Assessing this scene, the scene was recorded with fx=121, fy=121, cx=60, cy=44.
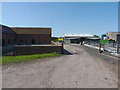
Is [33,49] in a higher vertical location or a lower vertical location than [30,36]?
lower

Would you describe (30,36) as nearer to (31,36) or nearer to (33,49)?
(31,36)

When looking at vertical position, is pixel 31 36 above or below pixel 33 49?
above

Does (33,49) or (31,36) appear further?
(31,36)

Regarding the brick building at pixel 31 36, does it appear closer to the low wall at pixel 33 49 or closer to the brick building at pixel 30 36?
the brick building at pixel 30 36

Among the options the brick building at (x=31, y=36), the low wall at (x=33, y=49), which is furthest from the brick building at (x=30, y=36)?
the low wall at (x=33, y=49)

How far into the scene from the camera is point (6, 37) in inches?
1395

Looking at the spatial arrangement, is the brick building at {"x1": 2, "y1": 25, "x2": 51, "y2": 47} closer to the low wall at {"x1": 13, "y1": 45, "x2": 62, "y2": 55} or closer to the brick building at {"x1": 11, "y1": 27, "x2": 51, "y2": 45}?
the brick building at {"x1": 11, "y1": 27, "x2": 51, "y2": 45}

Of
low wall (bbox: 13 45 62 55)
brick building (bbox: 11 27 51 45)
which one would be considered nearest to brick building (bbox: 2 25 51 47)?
brick building (bbox: 11 27 51 45)

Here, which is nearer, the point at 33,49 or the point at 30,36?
the point at 33,49

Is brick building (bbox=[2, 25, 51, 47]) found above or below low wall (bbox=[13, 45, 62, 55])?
above

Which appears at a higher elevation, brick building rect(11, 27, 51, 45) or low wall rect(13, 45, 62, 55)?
brick building rect(11, 27, 51, 45)

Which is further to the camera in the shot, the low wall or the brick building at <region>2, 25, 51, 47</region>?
the brick building at <region>2, 25, 51, 47</region>

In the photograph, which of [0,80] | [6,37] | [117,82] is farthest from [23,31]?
[117,82]

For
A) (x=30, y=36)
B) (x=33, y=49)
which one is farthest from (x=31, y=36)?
(x=33, y=49)
